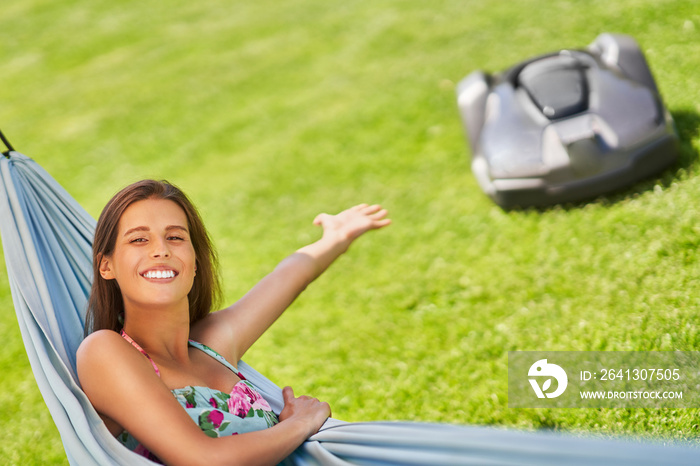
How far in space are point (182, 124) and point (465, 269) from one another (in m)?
4.55

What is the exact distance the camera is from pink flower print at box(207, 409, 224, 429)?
1838mm

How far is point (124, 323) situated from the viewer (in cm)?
210

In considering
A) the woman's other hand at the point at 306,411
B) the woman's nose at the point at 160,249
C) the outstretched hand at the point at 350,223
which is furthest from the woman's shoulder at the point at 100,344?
the outstretched hand at the point at 350,223

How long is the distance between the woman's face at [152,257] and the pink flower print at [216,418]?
1.11 ft

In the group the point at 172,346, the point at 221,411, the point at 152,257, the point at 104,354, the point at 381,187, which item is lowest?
the point at 381,187

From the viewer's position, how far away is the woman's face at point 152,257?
1.91 m

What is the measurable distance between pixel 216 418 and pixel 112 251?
0.60 meters

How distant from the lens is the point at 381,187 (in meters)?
5.30

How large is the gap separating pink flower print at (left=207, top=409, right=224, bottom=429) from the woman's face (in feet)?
1.11

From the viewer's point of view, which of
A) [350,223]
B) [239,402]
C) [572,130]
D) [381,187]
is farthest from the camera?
[381,187]

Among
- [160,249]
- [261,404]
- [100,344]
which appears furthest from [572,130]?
[100,344]

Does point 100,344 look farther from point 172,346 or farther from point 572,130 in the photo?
point 572,130

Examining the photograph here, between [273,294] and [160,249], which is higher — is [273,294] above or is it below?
below

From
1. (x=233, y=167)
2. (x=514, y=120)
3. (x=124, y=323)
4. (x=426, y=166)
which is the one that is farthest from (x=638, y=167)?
(x=233, y=167)
